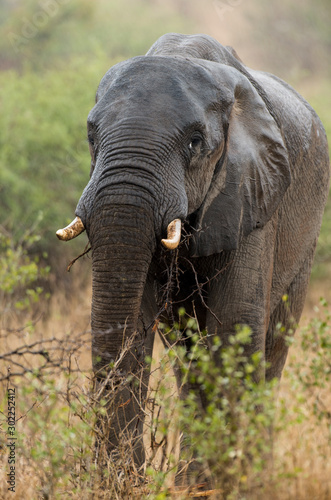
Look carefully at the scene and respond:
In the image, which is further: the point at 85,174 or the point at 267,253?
the point at 85,174

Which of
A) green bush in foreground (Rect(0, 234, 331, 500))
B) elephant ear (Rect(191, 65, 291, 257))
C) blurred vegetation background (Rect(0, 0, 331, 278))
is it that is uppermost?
blurred vegetation background (Rect(0, 0, 331, 278))

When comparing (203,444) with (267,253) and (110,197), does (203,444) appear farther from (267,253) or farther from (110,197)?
(267,253)

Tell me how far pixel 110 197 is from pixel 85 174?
696 centimetres

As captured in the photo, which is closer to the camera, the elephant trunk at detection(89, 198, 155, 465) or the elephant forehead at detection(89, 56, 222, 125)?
the elephant trunk at detection(89, 198, 155, 465)

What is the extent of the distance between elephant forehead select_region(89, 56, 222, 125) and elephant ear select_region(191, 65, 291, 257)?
19cm

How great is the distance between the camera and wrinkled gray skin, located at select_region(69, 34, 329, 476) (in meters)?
3.36

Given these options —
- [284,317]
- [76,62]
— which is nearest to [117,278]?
[284,317]

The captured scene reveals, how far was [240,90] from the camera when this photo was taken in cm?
405

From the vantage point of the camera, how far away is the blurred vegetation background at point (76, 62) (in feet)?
33.8

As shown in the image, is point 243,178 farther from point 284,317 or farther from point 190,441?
point 284,317

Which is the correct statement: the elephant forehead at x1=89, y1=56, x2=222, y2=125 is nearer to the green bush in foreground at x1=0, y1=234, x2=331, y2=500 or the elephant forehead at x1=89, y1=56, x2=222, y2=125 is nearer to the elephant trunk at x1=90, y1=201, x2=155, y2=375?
the elephant trunk at x1=90, y1=201, x2=155, y2=375

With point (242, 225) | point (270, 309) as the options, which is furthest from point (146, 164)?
point (270, 309)

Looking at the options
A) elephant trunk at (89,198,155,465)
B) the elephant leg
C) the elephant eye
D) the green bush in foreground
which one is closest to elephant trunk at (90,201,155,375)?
elephant trunk at (89,198,155,465)


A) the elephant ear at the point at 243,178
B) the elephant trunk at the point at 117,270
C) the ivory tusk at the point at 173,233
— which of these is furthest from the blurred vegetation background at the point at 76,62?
the ivory tusk at the point at 173,233
